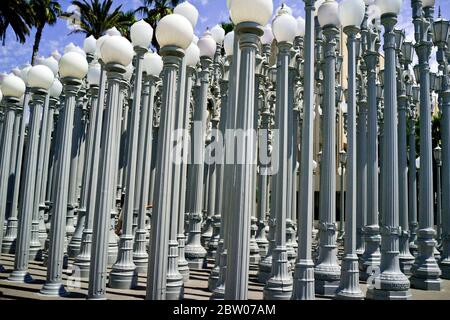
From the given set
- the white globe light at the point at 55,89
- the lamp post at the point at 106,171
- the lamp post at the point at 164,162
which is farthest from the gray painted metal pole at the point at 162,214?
the white globe light at the point at 55,89

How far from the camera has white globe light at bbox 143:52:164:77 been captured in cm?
936

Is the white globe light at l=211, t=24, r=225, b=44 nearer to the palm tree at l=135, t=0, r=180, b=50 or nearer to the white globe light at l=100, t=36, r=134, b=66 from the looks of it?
the white globe light at l=100, t=36, r=134, b=66

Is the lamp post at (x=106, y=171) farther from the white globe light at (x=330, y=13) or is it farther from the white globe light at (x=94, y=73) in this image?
the white globe light at (x=330, y=13)

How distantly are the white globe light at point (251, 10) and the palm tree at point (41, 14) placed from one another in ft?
72.4

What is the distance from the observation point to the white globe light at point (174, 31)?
221 inches

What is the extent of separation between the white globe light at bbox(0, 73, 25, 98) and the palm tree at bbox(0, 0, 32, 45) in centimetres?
1480

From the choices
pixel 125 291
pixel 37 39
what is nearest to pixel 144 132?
pixel 125 291

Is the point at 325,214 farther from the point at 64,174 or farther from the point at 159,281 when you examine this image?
the point at 64,174

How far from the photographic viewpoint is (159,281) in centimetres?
541

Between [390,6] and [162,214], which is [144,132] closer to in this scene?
[162,214]

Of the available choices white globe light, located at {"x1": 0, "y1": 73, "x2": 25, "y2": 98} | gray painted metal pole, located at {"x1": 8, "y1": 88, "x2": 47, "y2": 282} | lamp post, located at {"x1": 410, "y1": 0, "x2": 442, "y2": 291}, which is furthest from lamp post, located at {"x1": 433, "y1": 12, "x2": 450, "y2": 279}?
white globe light, located at {"x1": 0, "y1": 73, "x2": 25, "y2": 98}

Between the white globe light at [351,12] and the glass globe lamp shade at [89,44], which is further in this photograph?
the glass globe lamp shade at [89,44]

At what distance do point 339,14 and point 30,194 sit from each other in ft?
22.9
